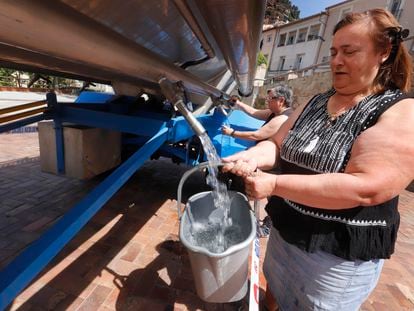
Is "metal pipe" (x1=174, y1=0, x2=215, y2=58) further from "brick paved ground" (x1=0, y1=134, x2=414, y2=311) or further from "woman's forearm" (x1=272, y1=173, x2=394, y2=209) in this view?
"brick paved ground" (x1=0, y1=134, x2=414, y2=311)

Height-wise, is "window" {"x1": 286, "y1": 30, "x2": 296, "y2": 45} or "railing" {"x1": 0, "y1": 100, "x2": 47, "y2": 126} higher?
"window" {"x1": 286, "y1": 30, "x2": 296, "y2": 45}

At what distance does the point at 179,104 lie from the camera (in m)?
1.68

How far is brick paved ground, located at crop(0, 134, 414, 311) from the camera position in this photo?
75.7 inches

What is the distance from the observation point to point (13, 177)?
12.3ft

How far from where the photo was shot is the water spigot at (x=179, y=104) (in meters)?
1.66

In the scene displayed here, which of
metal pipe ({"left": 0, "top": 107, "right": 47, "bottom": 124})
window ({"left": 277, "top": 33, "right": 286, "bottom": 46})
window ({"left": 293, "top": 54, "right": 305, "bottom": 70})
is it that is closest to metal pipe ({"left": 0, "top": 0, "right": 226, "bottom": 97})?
metal pipe ({"left": 0, "top": 107, "right": 47, "bottom": 124})

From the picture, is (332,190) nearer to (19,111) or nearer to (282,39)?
Answer: (19,111)

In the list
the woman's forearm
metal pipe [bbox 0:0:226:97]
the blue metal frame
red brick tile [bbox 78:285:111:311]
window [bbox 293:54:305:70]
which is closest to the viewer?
metal pipe [bbox 0:0:226:97]

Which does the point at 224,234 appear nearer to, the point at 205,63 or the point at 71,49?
the point at 71,49

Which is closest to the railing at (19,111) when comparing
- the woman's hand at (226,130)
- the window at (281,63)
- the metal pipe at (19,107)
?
the metal pipe at (19,107)

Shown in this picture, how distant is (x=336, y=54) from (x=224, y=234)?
3.65ft

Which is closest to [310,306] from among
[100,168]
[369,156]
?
[369,156]

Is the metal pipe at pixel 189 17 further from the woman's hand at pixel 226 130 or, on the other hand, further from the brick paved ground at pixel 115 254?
the brick paved ground at pixel 115 254

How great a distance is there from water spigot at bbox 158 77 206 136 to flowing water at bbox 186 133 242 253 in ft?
0.97
